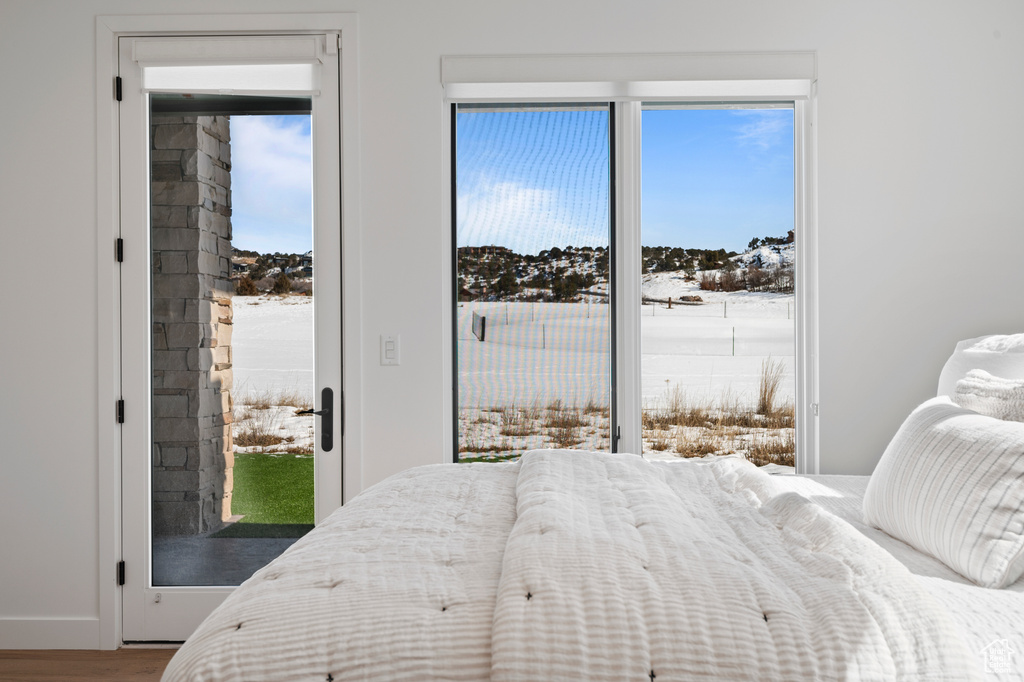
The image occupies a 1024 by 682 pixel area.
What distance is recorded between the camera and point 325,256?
8.84ft

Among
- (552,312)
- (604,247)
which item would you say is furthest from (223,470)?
(604,247)

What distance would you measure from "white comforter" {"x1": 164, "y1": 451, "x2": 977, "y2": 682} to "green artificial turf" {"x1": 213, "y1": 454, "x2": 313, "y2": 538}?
1.42 meters

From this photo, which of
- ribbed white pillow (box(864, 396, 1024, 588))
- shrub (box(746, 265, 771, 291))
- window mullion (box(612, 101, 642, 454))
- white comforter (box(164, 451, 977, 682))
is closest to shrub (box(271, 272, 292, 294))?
window mullion (box(612, 101, 642, 454))

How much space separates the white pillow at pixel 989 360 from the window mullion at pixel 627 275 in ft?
3.49

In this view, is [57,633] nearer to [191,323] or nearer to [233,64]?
[191,323]

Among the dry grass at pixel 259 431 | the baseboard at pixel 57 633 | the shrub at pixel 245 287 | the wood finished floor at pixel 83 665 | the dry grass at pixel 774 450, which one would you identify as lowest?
the wood finished floor at pixel 83 665

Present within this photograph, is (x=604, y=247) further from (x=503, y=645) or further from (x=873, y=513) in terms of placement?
(x=503, y=645)

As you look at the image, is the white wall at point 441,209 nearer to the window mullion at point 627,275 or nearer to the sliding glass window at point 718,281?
the sliding glass window at point 718,281

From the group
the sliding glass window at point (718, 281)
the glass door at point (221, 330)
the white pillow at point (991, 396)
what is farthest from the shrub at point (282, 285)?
the white pillow at point (991, 396)

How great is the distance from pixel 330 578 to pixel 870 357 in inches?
87.9

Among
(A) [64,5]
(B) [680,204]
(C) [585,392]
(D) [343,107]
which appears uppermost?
(A) [64,5]

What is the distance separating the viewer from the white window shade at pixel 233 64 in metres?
2.64

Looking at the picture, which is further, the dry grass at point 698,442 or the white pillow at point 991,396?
the dry grass at point 698,442

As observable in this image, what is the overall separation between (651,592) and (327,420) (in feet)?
6.25
